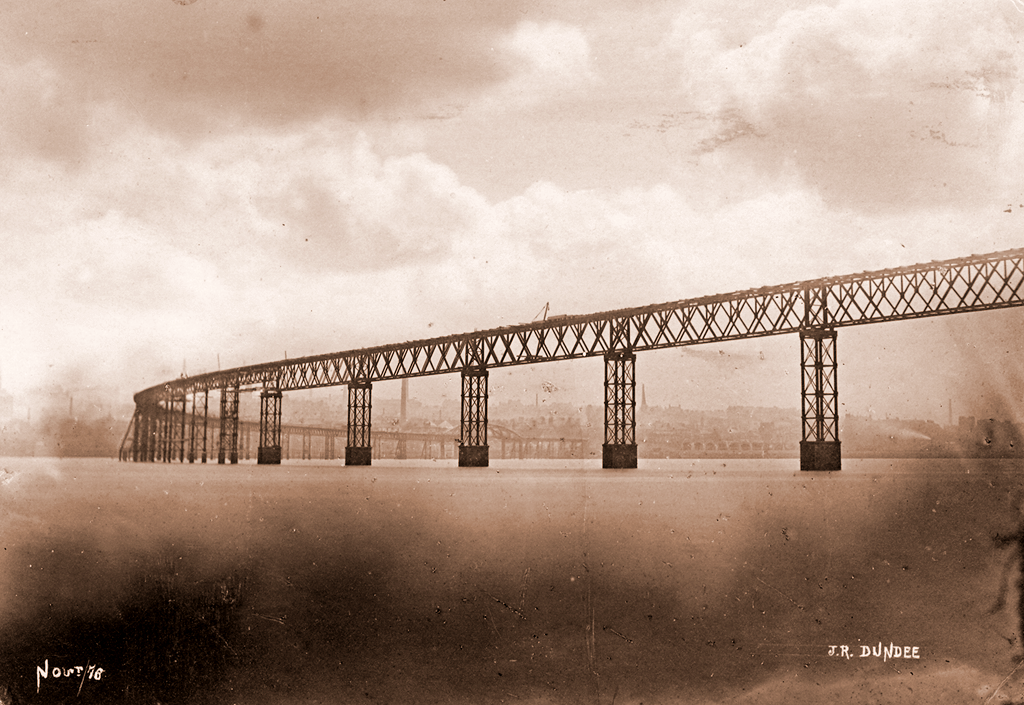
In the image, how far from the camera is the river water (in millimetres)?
7215

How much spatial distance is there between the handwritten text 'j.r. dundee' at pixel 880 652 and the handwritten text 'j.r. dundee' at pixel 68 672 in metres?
7.45

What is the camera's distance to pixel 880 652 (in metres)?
7.75

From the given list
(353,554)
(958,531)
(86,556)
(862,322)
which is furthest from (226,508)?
(862,322)

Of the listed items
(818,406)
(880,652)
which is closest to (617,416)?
(818,406)

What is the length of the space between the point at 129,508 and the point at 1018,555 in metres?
17.5

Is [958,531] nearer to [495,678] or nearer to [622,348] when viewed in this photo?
[495,678]

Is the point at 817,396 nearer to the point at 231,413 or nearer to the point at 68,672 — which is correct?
the point at 68,672

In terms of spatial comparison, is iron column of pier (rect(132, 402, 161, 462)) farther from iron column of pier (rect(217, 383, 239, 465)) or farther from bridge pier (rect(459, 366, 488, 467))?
bridge pier (rect(459, 366, 488, 467))

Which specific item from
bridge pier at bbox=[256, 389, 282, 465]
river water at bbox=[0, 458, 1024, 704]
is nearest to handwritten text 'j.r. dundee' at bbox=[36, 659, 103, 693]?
river water at bbox=[0, 458, 1024, 704]

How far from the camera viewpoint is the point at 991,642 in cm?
829

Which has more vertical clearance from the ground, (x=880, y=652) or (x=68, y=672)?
(x=880, y=652)

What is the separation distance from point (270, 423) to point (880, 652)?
70002 mm

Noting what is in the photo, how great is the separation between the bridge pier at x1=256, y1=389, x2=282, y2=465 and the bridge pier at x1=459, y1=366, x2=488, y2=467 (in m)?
21.2

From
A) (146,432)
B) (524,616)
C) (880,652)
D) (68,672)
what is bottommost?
(68,672)
